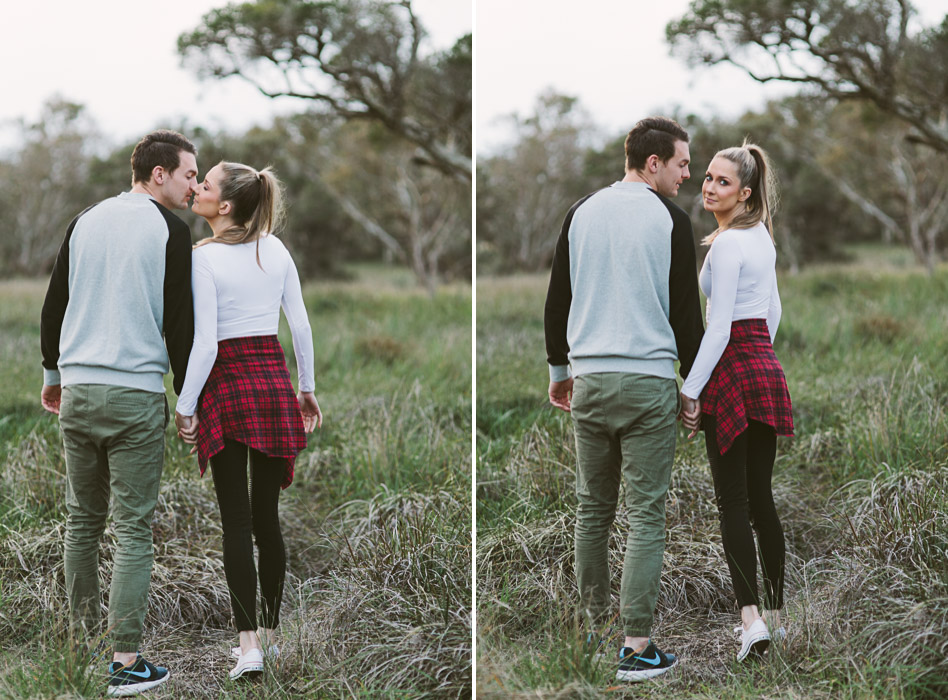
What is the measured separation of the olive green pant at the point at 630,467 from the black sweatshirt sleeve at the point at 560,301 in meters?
0.14

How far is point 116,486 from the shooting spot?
2.29m

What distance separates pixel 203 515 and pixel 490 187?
930 centimetres

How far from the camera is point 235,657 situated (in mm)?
2623

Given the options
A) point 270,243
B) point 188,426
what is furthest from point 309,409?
point 270,243

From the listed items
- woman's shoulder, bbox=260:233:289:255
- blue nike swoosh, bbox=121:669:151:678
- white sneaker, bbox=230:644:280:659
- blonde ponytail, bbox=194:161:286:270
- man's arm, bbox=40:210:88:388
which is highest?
blonde ponytail, bbox=194:161:286:270

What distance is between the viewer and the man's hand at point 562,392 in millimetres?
2512

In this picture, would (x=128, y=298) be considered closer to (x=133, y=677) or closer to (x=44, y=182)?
(x=133, y=677)

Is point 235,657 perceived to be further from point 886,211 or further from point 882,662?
point 886,211

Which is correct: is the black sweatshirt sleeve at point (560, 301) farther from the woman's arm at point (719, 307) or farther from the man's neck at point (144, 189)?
the man's neck at point (144, 189)

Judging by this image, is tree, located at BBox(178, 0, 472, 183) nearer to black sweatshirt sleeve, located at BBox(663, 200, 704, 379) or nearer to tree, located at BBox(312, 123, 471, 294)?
tree, located at BBox(312, 123, 471, 294)

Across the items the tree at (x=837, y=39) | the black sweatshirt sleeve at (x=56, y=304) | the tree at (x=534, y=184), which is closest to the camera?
the black sweatshirt sleeve at (x=56, y=304)

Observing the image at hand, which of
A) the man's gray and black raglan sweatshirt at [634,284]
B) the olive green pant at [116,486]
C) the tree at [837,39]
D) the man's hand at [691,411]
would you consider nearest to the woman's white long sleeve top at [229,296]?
the olive green pant at [116,486]

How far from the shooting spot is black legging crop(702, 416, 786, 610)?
231 centimetres

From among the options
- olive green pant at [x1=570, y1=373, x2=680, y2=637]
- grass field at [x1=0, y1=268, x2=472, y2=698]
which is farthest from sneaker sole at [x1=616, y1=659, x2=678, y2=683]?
grass field at [x1=0, y1=268, x2=472, y2=698]
